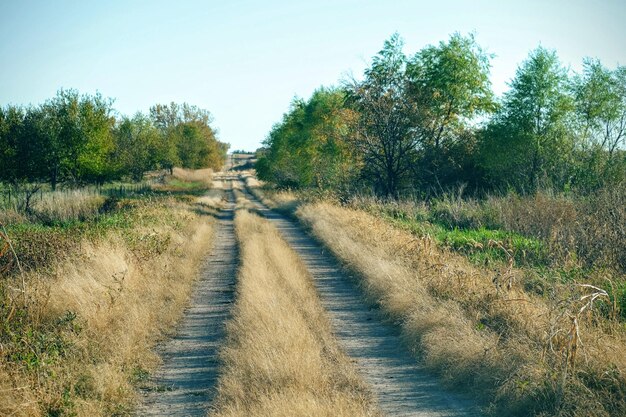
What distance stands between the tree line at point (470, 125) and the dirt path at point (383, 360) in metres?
14.2

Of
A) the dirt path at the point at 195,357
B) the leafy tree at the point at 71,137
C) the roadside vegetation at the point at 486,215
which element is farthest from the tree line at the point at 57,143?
the dirt path at the point at 195,357

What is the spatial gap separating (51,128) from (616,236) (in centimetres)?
3252

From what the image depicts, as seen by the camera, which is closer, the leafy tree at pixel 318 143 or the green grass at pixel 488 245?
the green grass at pixel 488 245

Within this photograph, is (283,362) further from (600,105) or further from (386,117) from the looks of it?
(600,105)

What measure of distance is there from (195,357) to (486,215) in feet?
45.7

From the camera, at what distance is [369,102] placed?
24016 mm

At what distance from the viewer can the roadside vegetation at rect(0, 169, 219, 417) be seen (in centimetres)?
542

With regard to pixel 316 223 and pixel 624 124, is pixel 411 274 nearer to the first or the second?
pixel 316 223

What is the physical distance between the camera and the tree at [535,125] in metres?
24.9

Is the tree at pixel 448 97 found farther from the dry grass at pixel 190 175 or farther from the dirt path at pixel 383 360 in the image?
the dry grass at pixel 190 175

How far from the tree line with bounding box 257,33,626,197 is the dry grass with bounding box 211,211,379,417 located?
15884mm

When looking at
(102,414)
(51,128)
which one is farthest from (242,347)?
(51,128)

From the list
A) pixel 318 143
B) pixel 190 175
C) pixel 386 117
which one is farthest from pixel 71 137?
pixel 190 175

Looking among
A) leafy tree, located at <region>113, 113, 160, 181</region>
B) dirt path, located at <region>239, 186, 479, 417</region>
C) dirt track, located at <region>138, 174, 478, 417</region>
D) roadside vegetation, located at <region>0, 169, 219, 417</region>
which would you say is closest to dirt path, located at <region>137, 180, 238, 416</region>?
dirt track, located at <region>138, 174, 478, 417</region>
